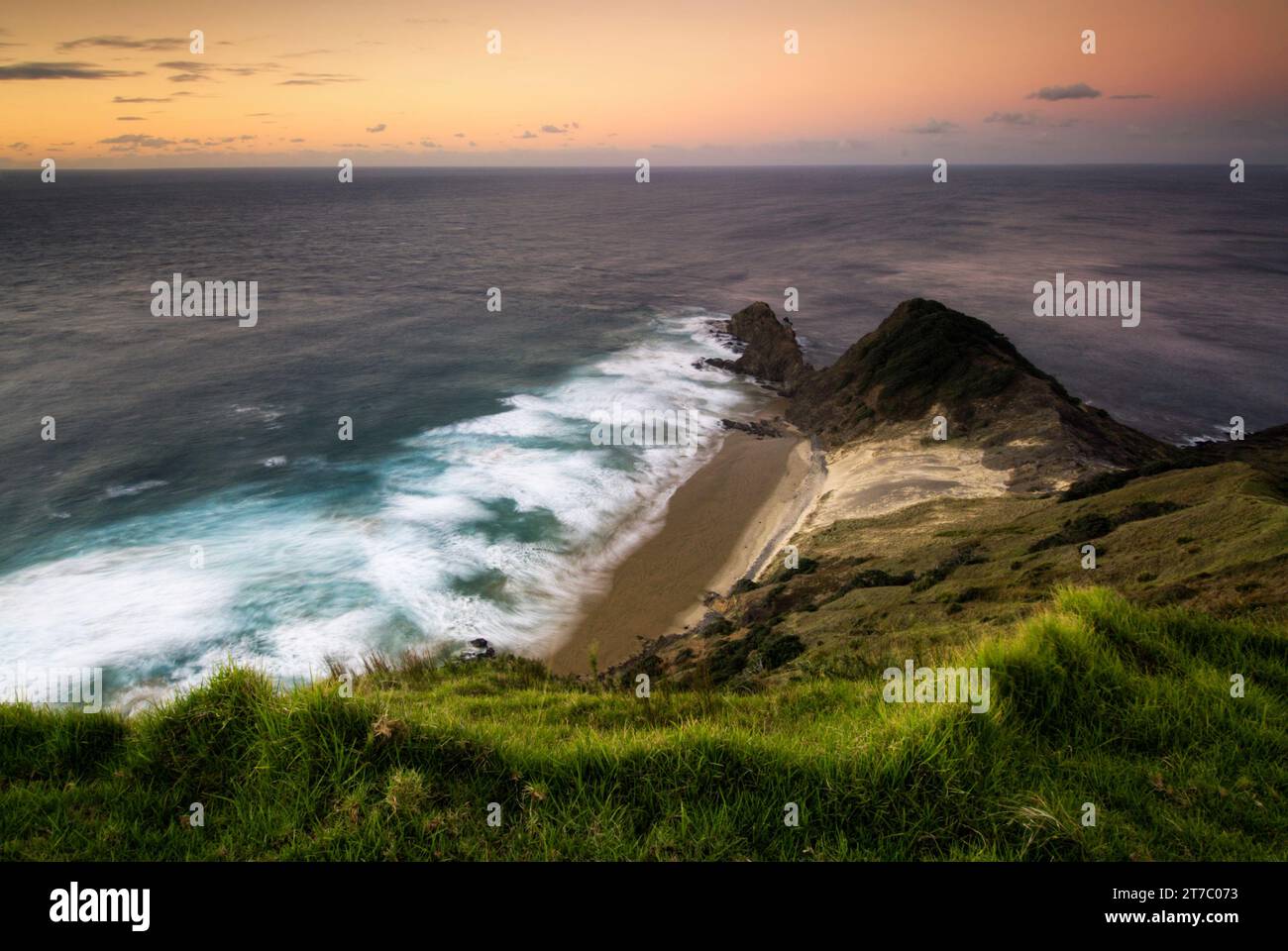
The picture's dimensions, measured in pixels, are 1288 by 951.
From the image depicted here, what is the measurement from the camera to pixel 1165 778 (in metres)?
4.65

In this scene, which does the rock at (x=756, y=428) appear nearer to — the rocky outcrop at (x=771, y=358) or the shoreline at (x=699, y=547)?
the shoreline at (x=699, y=547)

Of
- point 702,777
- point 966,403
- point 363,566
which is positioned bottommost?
point 363,566

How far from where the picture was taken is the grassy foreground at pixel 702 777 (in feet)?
13.8

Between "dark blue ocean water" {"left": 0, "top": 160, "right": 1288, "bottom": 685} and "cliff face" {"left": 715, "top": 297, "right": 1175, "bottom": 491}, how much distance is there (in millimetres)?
6760

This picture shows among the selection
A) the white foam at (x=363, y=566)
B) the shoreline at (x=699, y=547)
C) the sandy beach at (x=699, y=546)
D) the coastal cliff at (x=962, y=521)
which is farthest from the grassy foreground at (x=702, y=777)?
the sandy beach at (x=699, y=546)

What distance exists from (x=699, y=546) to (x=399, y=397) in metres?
25.3

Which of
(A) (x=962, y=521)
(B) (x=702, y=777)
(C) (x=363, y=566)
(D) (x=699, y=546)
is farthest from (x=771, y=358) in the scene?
(B) (x=702, y=777)

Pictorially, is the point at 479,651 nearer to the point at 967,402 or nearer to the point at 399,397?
the point at 967,402

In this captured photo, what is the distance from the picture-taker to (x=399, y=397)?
145ft

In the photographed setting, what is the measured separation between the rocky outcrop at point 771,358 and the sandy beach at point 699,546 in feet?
34.3

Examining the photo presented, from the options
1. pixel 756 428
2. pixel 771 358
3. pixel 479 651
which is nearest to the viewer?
pixel 479 651

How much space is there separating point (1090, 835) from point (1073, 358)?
204ft

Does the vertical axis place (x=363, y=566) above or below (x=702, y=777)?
below

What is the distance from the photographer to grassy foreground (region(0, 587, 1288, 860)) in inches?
166
